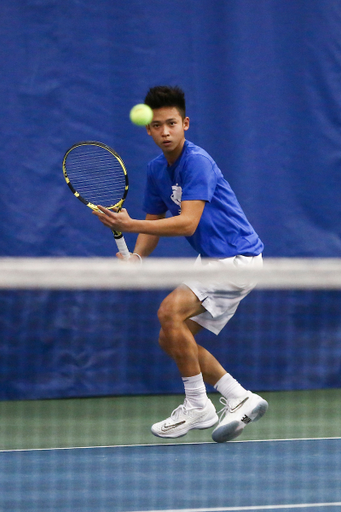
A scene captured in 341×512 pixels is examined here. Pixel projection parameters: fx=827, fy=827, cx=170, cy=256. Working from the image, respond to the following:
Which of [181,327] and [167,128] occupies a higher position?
[167,128]

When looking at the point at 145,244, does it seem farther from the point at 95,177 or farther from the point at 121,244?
the point at 95,177

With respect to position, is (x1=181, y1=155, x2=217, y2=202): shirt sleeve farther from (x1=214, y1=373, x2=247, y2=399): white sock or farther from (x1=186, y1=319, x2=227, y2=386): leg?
(x1=214, y1=373, x2=247, y2=399): white sock

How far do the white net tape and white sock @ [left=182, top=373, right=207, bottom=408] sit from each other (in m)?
0.88

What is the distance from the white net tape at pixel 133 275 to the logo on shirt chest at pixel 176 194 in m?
0.79

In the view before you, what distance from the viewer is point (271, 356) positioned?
Answer: 14.3 ft

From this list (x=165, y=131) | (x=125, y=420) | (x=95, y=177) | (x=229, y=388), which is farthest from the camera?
(x=125, y=420)

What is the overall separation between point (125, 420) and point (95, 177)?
1.12 meters

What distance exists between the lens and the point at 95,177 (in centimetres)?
→ 361

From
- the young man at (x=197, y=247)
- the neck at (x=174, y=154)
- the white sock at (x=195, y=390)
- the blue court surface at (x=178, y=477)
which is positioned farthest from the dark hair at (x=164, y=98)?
the blue court surface at (x=178, y=477)

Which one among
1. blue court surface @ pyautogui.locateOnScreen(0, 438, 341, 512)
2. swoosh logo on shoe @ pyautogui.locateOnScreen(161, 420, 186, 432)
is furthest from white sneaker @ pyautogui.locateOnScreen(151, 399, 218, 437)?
blue court surface @ pyautogui.locateOnScreen(0, 438, 341, 512)

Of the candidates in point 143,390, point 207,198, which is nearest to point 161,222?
point 207,198

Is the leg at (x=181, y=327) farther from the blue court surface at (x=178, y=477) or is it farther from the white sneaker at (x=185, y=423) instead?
the blue court surface at (x=178, y=477)

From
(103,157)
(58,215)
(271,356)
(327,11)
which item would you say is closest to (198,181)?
(103,157)

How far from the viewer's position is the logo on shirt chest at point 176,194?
117 inches
